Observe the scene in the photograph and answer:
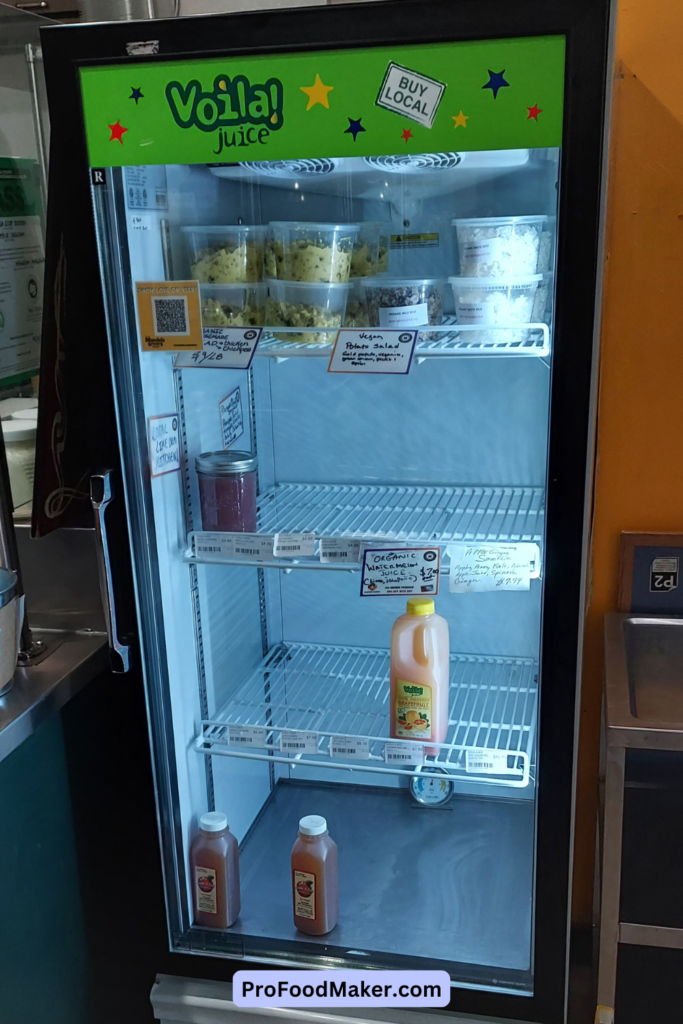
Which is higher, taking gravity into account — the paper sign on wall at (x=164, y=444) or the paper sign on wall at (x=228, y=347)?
the paper sign on wall at (x=228, y=347)

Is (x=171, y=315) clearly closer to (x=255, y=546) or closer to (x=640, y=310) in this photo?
(x=255, y=546)

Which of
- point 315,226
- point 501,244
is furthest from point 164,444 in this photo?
point 501,244

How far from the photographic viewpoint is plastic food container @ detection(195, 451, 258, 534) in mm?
1647

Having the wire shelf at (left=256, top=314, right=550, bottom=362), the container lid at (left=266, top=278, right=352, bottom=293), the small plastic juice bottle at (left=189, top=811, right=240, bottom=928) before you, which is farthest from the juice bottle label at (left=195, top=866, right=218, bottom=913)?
the container lid at (left=266, top=278, right=352, bottom=293)

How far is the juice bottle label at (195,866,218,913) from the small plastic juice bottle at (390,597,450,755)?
471mm

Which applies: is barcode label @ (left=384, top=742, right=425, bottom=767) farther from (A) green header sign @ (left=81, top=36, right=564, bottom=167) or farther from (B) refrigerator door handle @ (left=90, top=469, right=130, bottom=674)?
(A) green header sign @ (left=81, top=36, right=564, bottom=167)

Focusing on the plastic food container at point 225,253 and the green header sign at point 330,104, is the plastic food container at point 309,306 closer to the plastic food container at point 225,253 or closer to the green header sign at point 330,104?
the plastic food container at point 225,253

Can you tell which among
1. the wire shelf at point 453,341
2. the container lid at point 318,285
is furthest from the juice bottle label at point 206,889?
the container lid at point 318,285

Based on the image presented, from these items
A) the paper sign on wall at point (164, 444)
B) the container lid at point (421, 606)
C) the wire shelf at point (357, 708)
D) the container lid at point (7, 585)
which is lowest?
the wire shelf at point (357, 708)

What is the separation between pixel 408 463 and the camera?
1.88m

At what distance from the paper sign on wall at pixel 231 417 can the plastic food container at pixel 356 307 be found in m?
0.40

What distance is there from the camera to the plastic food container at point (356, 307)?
1546mm

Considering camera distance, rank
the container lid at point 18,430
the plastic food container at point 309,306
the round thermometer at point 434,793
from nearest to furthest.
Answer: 1. the plastic food container at point 309,306
2. the container lid at point 18,430
3. the round thermometer at point 434,793

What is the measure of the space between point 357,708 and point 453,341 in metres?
0.80
